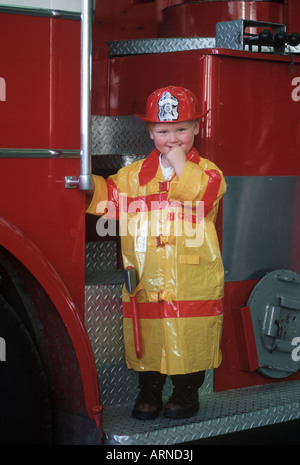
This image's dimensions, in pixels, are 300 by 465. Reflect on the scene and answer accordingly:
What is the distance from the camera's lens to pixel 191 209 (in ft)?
9.80

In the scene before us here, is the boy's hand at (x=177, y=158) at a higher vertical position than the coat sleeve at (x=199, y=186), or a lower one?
higher

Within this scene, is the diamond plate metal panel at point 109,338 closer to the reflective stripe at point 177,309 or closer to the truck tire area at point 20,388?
the reflective stripe at point 177,309

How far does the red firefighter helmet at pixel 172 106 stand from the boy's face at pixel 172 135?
37mm

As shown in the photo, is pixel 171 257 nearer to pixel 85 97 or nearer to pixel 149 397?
pixel 149 397

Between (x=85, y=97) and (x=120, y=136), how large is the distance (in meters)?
0.89

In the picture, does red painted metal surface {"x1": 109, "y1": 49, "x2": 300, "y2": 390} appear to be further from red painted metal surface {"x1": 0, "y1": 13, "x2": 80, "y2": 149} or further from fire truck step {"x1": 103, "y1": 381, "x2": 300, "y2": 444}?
red painted metal surface {"x1": 0, "y1": 13, "x2": 80, "y2": 149}

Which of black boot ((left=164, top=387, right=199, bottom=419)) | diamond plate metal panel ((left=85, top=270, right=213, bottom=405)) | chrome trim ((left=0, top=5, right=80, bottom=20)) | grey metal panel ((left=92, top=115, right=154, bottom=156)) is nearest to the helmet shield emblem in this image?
grey metal panel ((left=92, top=115, right=154, bottom=156))

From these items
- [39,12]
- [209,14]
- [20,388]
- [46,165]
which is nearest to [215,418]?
[20,388]

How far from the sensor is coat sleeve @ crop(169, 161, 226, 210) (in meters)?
2.90

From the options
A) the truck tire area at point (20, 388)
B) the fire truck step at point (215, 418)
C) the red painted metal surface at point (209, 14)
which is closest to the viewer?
the truck tire area at point (20, 388)

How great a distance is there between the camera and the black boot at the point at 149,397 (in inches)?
117

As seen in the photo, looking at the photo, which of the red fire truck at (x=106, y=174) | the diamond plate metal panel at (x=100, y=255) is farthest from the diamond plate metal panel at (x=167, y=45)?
the diamond plate metal panel at (x=100, y=255)
